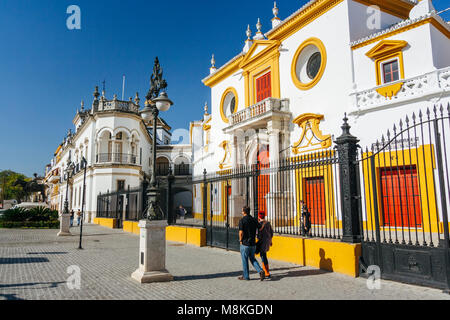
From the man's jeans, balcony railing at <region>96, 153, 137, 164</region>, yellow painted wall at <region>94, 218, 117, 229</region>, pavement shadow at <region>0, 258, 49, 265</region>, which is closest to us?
the man's jeans

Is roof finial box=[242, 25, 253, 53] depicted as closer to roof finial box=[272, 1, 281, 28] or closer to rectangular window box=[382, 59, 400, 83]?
roof finial box=[272, 1, 281, 28]

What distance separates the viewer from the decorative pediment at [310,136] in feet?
51.1

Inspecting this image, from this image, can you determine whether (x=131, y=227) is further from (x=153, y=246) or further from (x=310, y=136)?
(x=153, y=246)

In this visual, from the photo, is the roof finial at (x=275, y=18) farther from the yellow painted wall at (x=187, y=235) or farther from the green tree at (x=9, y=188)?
the green tree at (x=9, y=188)

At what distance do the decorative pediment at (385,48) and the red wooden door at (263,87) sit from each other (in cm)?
653

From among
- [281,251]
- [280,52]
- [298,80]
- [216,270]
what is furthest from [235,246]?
[280,52]

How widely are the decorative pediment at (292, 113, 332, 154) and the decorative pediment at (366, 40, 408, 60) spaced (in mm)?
3450

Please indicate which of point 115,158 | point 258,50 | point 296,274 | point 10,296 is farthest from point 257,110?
point 115,158

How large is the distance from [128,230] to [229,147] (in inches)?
338

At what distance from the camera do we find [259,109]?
727 inches

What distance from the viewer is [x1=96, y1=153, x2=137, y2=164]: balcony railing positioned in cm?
3170

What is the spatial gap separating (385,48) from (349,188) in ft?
29.6

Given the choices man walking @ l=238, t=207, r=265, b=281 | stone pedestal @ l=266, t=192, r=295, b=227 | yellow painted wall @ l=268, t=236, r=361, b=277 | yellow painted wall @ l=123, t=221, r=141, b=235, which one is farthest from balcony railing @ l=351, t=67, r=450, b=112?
yellow painted wall @ l=123, t=221, r=141, b=235
